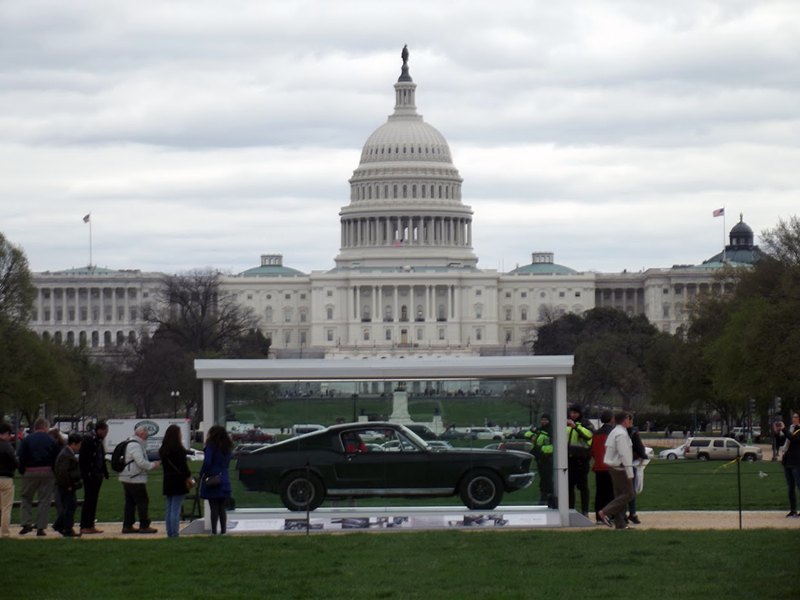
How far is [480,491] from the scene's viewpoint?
26281 millimetres

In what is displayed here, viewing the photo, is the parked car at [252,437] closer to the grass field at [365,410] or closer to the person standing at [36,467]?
the grass field at [365,410]

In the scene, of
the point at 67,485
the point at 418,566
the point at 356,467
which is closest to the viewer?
the point at 418,566

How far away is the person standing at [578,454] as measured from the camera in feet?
88.3

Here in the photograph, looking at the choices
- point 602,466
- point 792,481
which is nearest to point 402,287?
point 792,481

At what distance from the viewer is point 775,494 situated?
3403cm

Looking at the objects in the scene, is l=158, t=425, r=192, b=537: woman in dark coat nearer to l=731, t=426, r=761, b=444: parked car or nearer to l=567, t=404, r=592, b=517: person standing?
l=567, t=404, r=592, b=517: person standing

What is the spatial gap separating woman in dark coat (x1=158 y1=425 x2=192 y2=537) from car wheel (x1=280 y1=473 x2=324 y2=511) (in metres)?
1.81

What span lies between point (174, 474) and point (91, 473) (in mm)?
1953

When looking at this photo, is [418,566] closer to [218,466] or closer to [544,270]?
[218,466]

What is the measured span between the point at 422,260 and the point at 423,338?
41.2 ft

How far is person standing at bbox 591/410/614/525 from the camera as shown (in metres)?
26.5

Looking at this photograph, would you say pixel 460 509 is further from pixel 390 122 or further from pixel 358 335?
pixel 390 122

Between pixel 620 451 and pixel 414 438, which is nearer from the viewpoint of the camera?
pixel 620 451

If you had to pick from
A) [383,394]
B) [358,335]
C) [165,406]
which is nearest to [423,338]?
[358,335]
